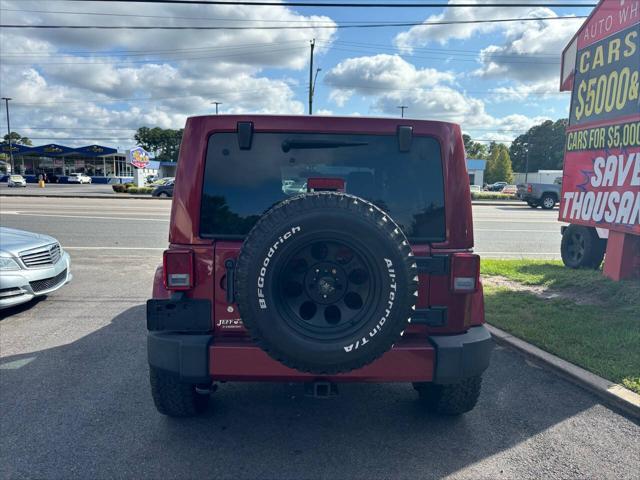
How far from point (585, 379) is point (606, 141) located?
15.1 ft

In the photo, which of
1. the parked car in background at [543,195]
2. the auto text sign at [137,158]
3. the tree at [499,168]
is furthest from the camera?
the tree at [499,168]

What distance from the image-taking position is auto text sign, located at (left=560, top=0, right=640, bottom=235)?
6629 mm

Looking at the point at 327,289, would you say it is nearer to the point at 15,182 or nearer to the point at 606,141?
the point at 606,141

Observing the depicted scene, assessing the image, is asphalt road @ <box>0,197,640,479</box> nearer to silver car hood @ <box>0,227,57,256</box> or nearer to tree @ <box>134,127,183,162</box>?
silver car hood @ <box>0,227,57,256</box>

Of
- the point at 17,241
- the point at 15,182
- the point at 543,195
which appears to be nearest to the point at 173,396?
the point at 17,241

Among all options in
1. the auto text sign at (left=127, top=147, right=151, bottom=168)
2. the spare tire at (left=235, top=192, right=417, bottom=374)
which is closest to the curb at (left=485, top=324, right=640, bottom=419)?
the spare tire at (left=235, top=192, right=417, bottom=374)

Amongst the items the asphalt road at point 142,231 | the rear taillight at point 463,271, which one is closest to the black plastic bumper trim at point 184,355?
the rear taillight at point 463,271

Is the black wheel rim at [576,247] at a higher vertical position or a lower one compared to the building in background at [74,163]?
lower

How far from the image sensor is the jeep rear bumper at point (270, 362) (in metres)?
2.75

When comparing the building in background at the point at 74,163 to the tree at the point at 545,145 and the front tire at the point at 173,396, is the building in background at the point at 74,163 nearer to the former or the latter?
the front tire at the point at 173,396

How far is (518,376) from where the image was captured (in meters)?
4.25

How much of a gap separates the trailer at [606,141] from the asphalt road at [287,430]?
351cm

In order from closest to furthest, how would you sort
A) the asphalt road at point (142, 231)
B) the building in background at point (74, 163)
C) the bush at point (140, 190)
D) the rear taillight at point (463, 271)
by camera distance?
the rear taillight at point (463, 271)
the asphalt road at point (142, 231)
the bush at point (140, 190)
the building in background at point (74, 163)

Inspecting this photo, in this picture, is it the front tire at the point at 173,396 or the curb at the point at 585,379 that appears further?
the curb at the point at 585,379
